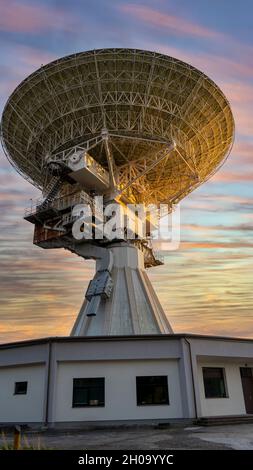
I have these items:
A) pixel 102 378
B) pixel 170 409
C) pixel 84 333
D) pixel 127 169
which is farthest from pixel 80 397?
pixel 127 169

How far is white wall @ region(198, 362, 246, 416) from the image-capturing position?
1983 centimetres

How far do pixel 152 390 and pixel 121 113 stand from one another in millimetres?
16665

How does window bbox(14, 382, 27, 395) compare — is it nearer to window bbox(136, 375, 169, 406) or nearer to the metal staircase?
window bbox(136, 375, 169, 406)

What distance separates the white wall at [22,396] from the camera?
18.5 metres

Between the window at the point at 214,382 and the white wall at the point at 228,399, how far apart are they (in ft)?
0.64

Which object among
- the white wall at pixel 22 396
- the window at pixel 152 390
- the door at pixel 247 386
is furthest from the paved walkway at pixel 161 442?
the door at pixel 247 386

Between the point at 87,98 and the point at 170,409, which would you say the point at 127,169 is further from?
the point at 170,409

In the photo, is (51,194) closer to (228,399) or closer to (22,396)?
(22,396)

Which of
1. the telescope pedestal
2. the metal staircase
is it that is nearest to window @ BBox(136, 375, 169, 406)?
the telescope pedestal

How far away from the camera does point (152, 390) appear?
18.6m

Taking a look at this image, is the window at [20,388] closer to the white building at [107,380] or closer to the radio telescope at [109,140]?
the white building at [107,380]

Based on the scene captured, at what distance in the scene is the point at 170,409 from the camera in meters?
18.2
